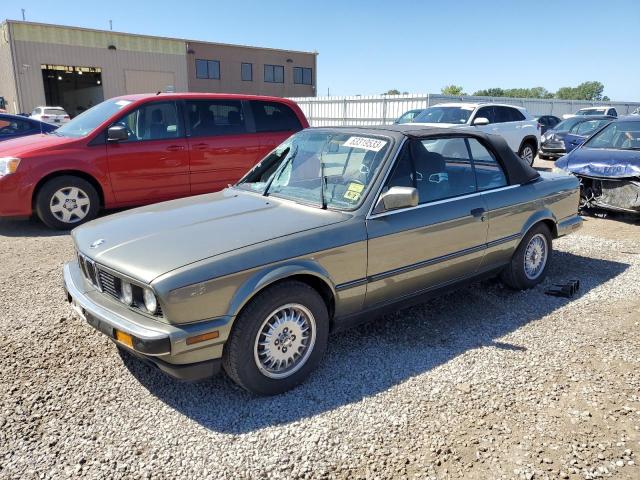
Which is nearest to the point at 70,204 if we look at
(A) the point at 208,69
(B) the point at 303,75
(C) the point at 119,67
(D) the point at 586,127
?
(D) the point at 586,127

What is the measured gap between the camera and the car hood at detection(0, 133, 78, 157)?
657 cm

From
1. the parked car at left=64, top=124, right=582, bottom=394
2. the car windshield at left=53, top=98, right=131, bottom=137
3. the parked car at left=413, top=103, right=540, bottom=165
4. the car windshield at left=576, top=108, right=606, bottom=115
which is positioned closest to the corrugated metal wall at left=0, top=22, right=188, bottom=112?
the car windshield at left=576, top=108, right=606, bottom=115

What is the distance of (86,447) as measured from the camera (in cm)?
264

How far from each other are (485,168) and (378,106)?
61.3ft

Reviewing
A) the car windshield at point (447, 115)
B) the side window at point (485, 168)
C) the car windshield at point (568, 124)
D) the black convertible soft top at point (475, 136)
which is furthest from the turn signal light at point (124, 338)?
the car windshield at point (568, 124)

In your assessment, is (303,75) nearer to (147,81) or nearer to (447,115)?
(147,81)

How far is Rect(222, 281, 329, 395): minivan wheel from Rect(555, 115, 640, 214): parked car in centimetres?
599

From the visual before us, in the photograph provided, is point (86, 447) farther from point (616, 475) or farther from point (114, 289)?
point (616, 475)

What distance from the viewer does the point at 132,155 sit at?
697cm

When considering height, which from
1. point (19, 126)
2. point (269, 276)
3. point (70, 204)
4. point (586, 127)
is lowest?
point (70, 204)

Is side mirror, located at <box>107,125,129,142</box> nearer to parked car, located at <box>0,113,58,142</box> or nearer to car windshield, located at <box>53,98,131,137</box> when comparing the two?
car windshield, located at <box>53,98,131,137</box>

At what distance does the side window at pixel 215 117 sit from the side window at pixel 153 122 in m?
0.24

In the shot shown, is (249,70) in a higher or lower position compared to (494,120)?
higher

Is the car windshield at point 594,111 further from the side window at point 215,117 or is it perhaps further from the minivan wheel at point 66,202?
the minivan wheel at point 66,202
